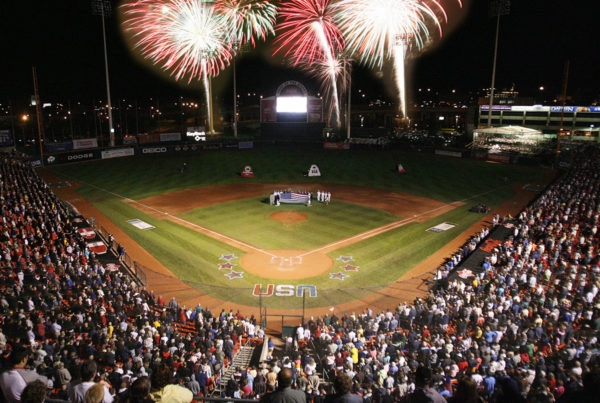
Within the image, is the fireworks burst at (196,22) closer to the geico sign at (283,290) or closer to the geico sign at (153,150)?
the geico sign at (153,150)

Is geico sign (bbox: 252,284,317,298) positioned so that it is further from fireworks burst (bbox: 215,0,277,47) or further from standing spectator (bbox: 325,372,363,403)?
fireworks burst (bbox: 215,0,277,47)

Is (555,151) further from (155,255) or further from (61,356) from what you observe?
(61,356)

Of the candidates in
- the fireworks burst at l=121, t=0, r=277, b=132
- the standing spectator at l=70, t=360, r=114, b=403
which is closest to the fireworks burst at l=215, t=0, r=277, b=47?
the fireworks burst at l=121, t=0, r=277, b=132

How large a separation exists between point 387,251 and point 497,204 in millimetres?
16699

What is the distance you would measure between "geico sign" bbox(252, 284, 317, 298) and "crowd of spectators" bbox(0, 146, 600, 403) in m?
3.04

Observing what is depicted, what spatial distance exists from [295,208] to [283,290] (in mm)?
15777

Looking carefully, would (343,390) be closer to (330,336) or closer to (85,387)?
(85,387)

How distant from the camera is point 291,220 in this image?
1407 inches

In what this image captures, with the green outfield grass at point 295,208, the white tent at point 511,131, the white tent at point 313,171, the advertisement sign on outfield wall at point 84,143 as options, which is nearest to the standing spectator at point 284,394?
the green outfield grass at point 295,208

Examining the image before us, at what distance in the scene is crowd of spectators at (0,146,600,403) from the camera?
945 centimetres

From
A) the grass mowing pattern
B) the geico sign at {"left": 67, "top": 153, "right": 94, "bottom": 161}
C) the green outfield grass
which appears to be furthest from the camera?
Answer: the geico sign at {"left": 67, "top": 153, "right": 94, "bottom": 161}

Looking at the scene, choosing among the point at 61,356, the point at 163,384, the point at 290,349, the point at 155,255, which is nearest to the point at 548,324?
the point at 290,349

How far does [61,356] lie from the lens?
1271cm

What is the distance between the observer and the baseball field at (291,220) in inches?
950
